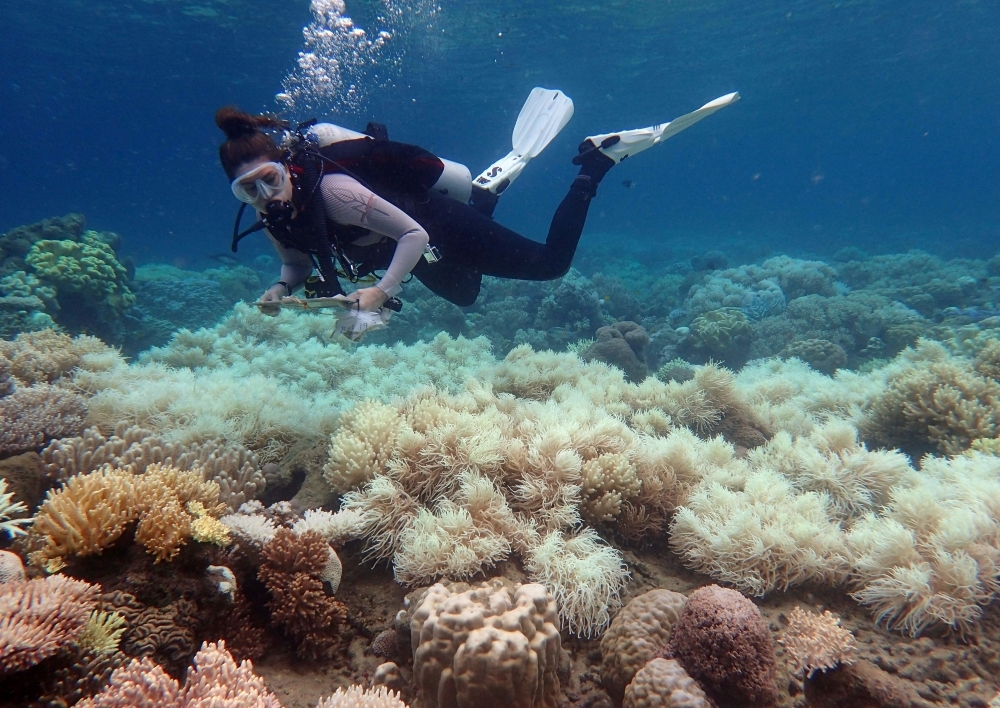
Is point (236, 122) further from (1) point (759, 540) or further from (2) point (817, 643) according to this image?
(2) point (817, 643)

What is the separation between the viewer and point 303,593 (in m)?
2.54

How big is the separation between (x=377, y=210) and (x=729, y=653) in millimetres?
3665

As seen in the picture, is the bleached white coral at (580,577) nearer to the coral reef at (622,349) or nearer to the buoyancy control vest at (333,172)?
the buoyancy control vest at (333,172)

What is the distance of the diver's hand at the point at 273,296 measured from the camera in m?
3.62

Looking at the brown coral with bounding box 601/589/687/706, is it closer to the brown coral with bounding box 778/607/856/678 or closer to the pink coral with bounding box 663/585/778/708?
the pink coral with bounding box 663/585/778/708

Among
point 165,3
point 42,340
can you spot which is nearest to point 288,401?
point 42,340

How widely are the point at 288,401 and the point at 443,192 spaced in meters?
2.79

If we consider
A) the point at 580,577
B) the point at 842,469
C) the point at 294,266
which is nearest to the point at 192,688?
the point at 580,577

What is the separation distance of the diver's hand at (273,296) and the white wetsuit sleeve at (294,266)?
0.17 m

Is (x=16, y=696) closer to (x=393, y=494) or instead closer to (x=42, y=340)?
(x=393, y=494)

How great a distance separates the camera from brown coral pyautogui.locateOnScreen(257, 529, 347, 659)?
2525mm

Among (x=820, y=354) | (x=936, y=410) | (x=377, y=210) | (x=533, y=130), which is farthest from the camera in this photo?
(x=820, y=354)

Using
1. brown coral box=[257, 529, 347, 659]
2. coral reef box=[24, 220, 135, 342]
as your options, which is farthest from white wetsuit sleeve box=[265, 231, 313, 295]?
coral reef box=[24, 220, 135, 342]

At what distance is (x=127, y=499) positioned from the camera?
7.90ft
